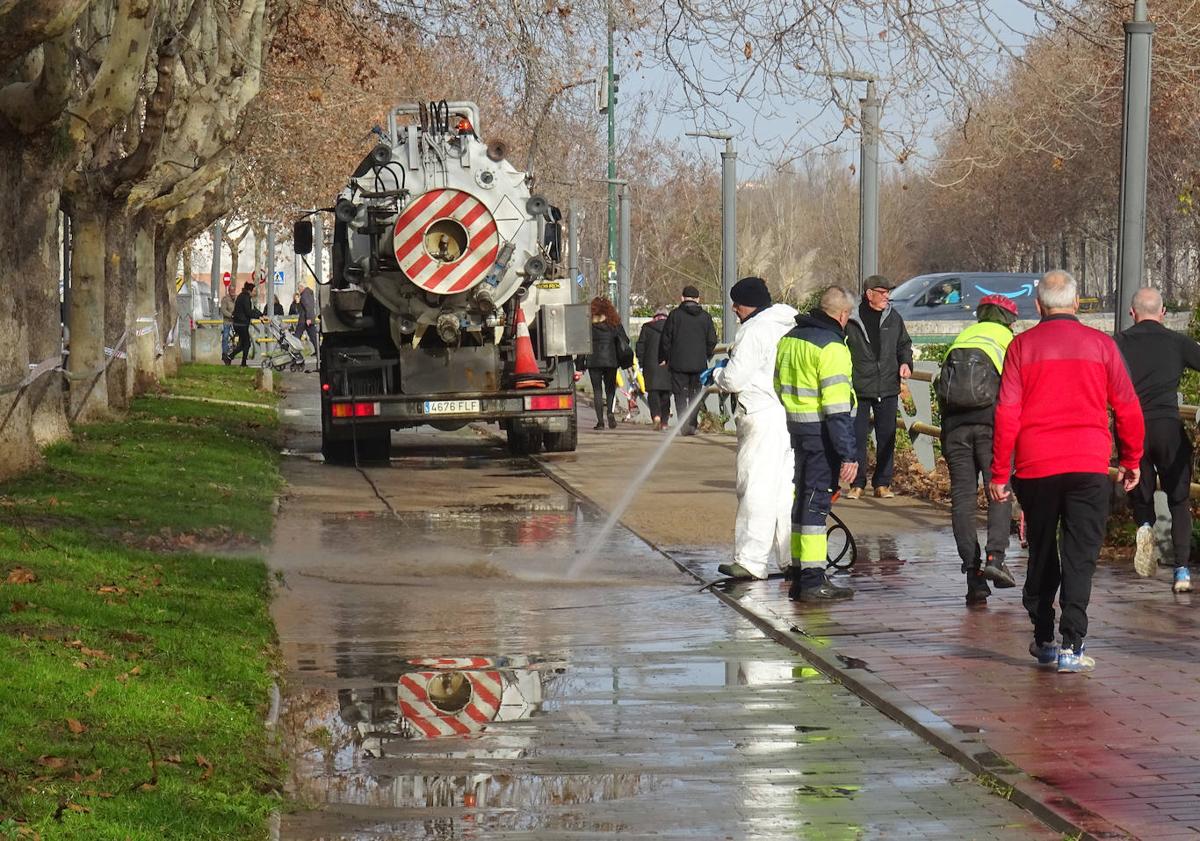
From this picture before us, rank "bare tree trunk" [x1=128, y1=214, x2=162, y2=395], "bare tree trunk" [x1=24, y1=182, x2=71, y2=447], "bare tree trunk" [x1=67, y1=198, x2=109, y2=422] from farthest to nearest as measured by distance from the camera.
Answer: "bare tree trunk" [x1=128, y1=214, x2=162, y2=395] → "bare tree trunk" [x1=67, y1=198, x2=109, y2=422] → "bare tree trunk" [x1=24, y1=182, x2=71, y2=447]

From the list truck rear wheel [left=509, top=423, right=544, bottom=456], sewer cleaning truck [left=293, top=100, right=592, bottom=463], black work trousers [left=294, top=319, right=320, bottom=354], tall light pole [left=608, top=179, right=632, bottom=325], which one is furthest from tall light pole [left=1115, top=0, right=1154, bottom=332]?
black work trousers [left=294, top=319, right=320, bottom=354]

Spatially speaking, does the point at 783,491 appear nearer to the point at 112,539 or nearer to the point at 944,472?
the point at 112,539

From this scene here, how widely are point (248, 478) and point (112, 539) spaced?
193 inches

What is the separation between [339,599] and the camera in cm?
1108

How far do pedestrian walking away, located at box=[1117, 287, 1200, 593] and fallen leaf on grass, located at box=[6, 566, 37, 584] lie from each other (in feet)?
20.0

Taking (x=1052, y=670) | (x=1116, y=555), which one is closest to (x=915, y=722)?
(x=1052, y=670)

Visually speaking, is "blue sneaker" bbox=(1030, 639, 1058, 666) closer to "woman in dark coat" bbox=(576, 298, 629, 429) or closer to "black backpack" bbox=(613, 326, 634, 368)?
"woman in dark coat" bbox=(576, 298, 629, 429)

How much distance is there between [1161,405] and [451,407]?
9889 mm

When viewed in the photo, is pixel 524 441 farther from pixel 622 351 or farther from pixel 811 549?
pixel 811 549

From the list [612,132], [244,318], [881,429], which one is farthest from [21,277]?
[244,318]

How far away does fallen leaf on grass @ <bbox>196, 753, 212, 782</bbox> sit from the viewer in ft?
20.8

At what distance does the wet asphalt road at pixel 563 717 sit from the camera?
6176mm

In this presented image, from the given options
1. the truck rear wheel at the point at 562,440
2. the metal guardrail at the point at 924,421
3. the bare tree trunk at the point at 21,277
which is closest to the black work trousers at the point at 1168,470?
the metal guardrail at the point at 924,421

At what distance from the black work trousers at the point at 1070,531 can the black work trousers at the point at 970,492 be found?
2000 millimetres
